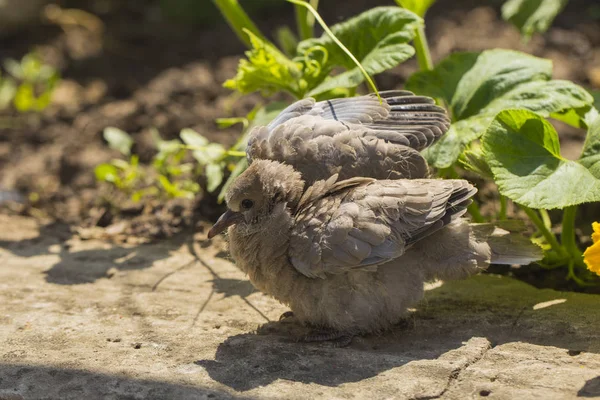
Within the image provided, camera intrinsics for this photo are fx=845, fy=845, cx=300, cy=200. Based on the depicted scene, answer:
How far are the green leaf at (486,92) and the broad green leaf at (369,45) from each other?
28 cm

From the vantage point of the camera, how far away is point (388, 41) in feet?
12.3

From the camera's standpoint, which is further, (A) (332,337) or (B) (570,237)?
→ (B) (570,237)

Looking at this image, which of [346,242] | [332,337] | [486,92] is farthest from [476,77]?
[332,337]

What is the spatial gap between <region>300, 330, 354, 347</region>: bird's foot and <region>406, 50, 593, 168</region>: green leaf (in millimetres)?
840

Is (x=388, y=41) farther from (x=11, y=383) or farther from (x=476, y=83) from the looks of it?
(x=11, y=383)

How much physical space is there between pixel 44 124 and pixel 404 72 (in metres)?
2.58

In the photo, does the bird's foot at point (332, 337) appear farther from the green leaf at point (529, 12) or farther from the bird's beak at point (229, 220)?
the green leaf at point (529, 12)

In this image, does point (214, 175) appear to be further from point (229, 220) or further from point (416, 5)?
point (416, 5)

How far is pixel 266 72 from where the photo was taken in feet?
12.8

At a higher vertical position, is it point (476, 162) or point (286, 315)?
point (476, 162)

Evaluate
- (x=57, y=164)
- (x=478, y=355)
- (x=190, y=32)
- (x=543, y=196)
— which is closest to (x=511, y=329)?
(x=478, y=355)

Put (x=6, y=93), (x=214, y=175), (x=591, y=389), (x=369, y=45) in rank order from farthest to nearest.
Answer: (x=6, y=93) → (x=214, y=175) → (x=369, y=45) → (x=591, y=389)

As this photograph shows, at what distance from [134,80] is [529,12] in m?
2.93

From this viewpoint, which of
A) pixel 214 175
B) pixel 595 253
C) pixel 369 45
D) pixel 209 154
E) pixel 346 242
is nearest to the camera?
pixel 595 253
